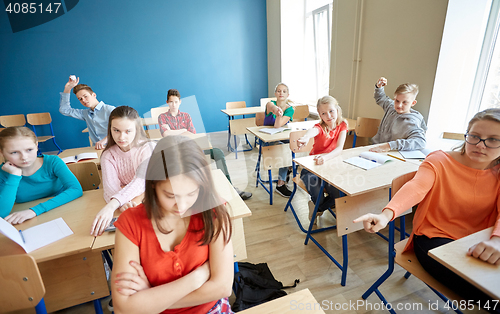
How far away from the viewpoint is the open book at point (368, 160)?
1699 millimetres

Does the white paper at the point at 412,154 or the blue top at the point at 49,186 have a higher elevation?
the blue top at the point at 49,186

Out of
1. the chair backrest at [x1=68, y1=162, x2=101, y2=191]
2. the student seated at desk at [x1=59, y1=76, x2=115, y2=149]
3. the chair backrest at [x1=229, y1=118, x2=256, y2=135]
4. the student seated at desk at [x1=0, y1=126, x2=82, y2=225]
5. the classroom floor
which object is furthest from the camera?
the chair backrest at [x1=229, y1=118, x2=256, y2=135]

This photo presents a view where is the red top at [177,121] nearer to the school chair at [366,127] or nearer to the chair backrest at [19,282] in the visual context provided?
the chair backrest at [19,282]

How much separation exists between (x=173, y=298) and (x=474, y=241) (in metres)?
1.05

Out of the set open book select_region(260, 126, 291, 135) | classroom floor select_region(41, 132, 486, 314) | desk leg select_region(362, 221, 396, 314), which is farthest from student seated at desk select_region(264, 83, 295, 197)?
desk leg select_region(362, 221, 396, 314)

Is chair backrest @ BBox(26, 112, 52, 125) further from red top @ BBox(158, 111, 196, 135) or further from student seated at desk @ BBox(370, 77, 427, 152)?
student seated at desk @ BBox(370, 77, 427, 152)

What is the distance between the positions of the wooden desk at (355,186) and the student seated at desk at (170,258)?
2.85 ft

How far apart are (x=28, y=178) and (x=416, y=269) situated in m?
1.99

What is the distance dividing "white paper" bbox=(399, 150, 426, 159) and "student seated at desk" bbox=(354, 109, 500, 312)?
2.44 ft

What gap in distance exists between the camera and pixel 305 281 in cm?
159

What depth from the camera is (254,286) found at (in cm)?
149

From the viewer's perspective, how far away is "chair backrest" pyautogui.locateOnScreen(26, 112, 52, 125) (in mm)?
4163

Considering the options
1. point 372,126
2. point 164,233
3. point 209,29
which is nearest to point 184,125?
point 164,233

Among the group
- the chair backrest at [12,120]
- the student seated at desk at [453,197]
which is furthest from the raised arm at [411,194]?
the chair backrest at [12,120]
